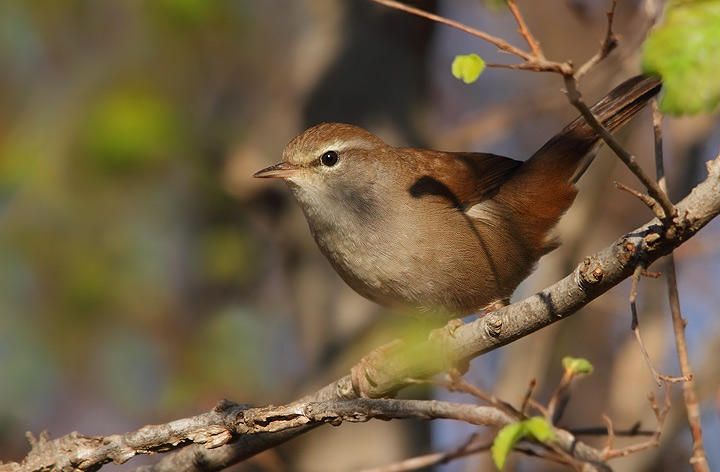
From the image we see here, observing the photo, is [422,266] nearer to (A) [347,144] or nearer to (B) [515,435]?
(A) [347,144]

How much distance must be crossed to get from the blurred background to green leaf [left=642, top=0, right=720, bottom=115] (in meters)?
2.59

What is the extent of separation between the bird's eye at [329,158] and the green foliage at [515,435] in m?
2.23

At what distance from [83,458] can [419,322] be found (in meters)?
2.05

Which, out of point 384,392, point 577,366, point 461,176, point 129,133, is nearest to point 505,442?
point 577,366

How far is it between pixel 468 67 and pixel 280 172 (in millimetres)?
1979

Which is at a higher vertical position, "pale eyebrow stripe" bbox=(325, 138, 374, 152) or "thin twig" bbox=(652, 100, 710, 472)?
"pale eyebrow stripe" bbox=(325, 138, 374, 152)

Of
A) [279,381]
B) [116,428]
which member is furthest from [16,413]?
[279,381]

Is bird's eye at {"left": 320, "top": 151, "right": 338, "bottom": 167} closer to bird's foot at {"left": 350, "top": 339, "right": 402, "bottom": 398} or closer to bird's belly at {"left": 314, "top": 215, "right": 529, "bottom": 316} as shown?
bird's belly at {"left": 314, "top": 215, "right": 529, "bottom": 316}

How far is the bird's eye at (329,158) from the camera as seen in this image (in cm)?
443

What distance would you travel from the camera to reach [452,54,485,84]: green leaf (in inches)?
99.3

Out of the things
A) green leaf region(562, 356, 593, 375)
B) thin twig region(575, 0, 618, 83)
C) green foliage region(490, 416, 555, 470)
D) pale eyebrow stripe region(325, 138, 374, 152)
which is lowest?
green foliage region(490, 416, 555, 470)

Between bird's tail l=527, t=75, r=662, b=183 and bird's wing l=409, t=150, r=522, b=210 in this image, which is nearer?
bird's tail l=527, t=75, r=662, b=183

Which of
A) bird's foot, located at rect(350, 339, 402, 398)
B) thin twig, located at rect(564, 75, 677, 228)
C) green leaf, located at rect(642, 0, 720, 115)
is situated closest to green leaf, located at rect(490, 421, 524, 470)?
thin twig, located at rect(564, 75, 677, 228)

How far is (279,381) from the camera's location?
7.15 meters
